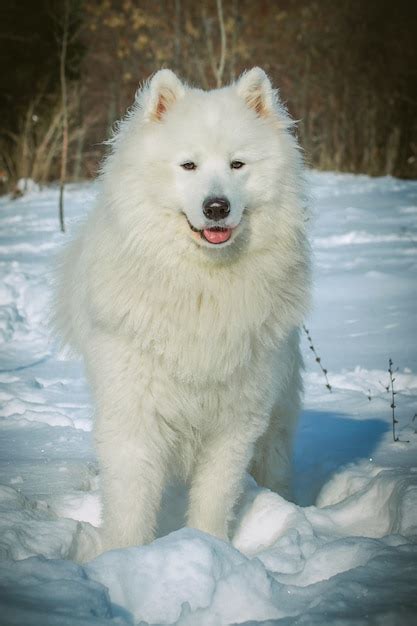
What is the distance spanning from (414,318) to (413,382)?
174cm

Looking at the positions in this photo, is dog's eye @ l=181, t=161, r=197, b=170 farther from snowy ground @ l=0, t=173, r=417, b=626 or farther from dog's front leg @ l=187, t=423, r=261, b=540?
dog's front leg @ l=187, t=423, r=261, b=540

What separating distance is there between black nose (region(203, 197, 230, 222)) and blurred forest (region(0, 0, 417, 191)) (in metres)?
13.7

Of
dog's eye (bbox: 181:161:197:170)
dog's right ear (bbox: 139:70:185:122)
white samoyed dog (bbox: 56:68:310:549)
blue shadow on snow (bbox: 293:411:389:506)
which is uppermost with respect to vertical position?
dog's right ear (bbox: 139:70:185:122)

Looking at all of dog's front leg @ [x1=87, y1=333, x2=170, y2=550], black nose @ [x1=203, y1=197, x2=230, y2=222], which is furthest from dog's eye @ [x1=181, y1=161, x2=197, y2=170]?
dog's front leg @ [x1=87, y1=333, x2=170, y2=550]

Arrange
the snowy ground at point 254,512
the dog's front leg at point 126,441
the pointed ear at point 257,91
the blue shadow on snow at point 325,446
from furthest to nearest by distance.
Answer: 1. the blue shadow on snow at point 325,446
2. the pointed ear at point 257,91
3. the dog's front leg at point 126,441
4. the snowy ground at point 254,512

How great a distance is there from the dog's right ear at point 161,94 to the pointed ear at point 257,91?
0.29m

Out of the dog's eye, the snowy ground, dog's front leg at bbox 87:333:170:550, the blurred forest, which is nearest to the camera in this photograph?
the snowy ground

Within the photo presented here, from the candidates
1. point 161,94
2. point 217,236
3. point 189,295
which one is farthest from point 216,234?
point 161,94

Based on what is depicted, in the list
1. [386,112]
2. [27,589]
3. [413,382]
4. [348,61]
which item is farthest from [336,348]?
[348,61]

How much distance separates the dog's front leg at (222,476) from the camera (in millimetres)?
3057

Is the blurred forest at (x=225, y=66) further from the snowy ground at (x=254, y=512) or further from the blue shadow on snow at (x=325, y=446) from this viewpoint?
the blue shadow on snow at (x=325, y=446)

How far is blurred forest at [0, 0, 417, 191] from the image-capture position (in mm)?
17766

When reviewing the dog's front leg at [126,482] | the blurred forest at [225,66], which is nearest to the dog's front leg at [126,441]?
the dog's front leg at [126,482]

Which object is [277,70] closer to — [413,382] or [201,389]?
[413,382]
